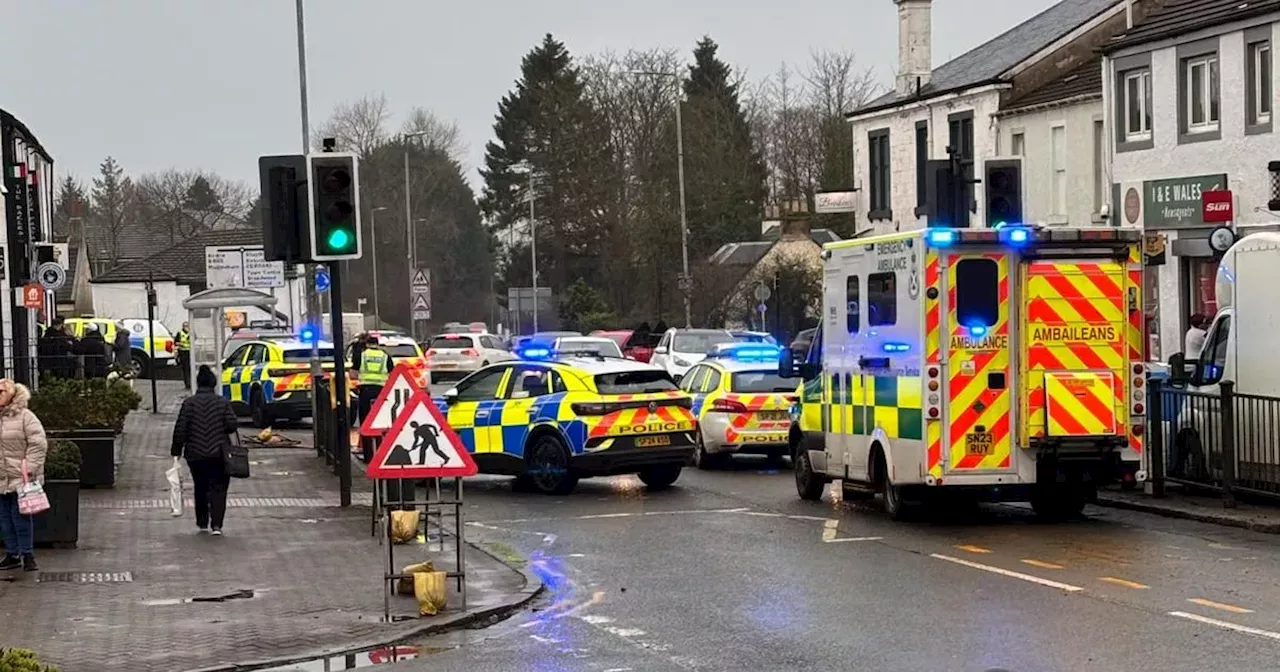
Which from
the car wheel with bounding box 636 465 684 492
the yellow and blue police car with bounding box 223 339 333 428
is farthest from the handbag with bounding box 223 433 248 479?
the yellow and blue police car with bounding box 223 339 333 428

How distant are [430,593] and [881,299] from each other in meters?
6.46

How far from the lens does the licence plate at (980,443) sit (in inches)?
641

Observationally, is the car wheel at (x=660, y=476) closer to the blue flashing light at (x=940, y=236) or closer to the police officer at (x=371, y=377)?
the blue flashing light at (x=940, y=236)

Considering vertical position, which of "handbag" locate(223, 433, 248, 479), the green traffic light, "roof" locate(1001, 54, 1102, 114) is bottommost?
"handbag" locate(223, 433, 248, 479)

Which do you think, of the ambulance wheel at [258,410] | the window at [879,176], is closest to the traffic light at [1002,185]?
the ambulance wheel at [258,410]

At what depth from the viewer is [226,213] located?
119 m

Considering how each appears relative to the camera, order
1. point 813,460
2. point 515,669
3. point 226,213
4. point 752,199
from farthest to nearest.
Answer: point 226,213 → point 752,199 → point 813,460 → point 515,669

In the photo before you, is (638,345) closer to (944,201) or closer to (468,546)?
(944,201)

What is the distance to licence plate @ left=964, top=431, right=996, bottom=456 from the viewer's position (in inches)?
641

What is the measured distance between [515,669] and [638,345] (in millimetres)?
41886

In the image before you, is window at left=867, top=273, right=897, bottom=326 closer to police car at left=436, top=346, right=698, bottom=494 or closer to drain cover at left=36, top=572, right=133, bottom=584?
police car at left=436, top=346, right=698, bottom=494

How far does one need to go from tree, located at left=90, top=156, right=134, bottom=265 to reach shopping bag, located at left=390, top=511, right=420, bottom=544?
3712 inches

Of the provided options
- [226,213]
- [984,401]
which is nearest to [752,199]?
[226,213]

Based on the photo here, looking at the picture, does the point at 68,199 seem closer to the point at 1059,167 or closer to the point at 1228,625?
the point at 1059,167
